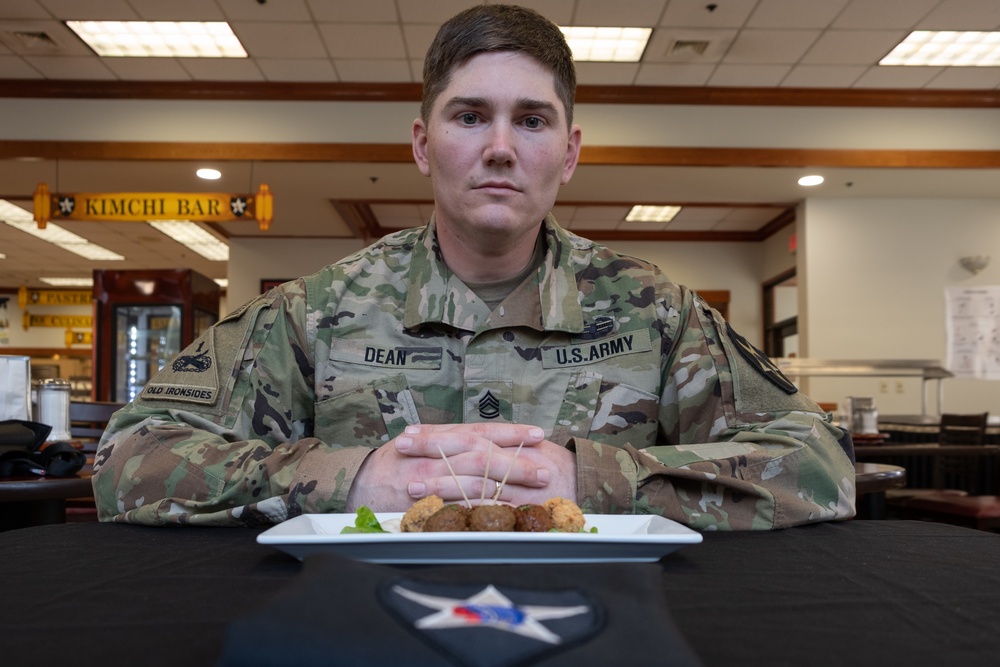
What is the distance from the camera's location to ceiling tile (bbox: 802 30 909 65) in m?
4.98

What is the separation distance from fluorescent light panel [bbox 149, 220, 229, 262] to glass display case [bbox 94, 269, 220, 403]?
2458mm

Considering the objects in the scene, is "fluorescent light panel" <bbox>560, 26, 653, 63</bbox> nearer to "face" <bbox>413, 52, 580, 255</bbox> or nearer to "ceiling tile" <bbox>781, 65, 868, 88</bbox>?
"ceiling tile" <bbox>781, 65, 868, 88</bbox>

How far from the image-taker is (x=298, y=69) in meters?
5.57

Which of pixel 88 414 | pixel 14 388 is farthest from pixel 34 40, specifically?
pixel 14 388

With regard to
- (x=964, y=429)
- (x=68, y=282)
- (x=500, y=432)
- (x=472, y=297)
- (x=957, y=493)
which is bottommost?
(x=957, y=493)

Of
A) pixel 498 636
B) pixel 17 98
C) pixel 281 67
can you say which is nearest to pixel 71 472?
pixel 498 636

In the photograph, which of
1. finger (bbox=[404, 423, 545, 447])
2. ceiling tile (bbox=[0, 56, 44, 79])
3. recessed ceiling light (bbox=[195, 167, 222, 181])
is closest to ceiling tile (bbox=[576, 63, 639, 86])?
recessed ceiling light (bbox=[195, 167, 222, 181])

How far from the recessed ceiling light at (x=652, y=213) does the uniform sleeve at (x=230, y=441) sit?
747cm

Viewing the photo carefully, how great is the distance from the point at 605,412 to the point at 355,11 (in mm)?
4113

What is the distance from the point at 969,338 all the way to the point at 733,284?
13.5ft

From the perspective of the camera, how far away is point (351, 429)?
1.31 metres

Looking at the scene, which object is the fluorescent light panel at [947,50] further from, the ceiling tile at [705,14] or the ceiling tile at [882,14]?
the ceiling tile at [705,14]

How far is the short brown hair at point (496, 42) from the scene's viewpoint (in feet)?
4.11

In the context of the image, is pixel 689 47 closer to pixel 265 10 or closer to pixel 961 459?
pixel 265 10
